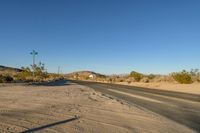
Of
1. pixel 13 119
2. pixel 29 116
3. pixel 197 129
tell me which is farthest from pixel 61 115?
pixel 197 129

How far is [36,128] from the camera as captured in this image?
995 cm

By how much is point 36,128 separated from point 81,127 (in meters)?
1.57

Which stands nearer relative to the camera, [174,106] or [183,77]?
[174,106]

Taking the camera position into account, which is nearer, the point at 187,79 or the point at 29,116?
the point at 29,116

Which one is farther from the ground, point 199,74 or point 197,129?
point 199,74

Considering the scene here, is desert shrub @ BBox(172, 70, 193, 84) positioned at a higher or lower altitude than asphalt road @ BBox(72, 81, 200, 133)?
higher

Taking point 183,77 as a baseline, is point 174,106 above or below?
below

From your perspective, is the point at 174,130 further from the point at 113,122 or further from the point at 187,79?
the point at 187,79

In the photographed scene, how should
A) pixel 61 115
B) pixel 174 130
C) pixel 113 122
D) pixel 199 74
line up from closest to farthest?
1. pixel 174 130
2. pixel 113 122
3. pixel 61 115
4. pixel 199 74

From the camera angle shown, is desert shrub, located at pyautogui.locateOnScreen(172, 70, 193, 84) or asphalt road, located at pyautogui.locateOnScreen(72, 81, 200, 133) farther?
desert shrub, located at pyautogui.locateOnScreen(172, 70, 193, 84)

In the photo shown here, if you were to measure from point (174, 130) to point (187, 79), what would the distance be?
58.4 metres

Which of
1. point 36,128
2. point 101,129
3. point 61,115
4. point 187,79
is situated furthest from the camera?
point 187,79

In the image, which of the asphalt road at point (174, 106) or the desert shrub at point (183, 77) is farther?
the desert shrub at point (183, 77)

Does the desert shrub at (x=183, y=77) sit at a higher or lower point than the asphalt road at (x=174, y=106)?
higher
